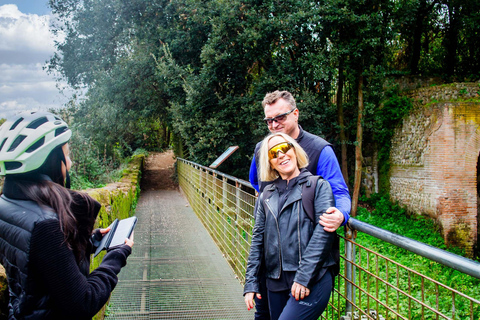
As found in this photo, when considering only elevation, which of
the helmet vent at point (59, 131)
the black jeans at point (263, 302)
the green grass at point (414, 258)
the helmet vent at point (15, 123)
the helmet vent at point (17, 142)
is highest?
the helmet vent at point (15, 123)

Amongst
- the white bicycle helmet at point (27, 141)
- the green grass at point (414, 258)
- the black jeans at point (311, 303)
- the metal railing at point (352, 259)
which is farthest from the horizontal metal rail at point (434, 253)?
the green grass at point (414, 258)

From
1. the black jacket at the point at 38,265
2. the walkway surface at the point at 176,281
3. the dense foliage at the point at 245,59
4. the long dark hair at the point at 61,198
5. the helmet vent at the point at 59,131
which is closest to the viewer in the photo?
the black jacket at the point at 38,265

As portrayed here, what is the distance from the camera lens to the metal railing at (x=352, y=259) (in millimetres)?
1646

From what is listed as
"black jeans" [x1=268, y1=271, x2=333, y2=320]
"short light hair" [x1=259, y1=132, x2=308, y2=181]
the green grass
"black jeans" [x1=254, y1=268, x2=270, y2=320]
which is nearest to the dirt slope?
the green grass

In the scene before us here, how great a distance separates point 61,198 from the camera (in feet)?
4.85

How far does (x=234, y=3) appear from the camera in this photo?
1218 centimetres

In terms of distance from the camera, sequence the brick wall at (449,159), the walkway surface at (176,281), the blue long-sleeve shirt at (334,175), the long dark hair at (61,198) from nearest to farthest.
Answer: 1. the long dark hair at (61,198)
2. the blue long-sleeve shirt at (334,175)
3. the walkway surface at (176,281)
4. the brick wall at (449,159)

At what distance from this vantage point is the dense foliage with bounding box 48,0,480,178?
39.9 ft

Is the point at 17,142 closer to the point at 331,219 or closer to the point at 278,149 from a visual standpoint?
the point at 278,149

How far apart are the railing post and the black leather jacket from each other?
29 cm

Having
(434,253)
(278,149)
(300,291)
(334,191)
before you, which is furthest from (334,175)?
(434,253)

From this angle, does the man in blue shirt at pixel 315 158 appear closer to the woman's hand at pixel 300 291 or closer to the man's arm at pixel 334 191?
the man's arm at pixel 334 191

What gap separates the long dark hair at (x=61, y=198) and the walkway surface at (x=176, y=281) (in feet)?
9.08

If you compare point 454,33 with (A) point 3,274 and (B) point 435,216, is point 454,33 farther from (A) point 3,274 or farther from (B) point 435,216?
(A) point 3,274
